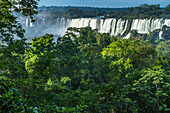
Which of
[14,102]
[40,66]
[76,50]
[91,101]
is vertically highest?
[14,102]

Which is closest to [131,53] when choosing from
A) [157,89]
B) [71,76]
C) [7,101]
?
[71,76]

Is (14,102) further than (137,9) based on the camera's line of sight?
No

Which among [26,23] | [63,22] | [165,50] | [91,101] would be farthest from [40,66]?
[26,23]

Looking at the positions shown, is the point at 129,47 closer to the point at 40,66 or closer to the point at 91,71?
the point at 91,71

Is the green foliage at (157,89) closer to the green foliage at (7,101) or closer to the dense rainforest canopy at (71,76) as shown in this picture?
the dense rainforest canopy at (71,76)

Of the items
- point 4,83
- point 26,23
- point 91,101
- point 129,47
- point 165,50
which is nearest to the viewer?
point 4,83

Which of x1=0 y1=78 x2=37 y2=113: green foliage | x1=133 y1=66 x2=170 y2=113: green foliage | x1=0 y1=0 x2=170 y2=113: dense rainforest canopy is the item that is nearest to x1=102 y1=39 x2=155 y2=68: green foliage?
x1=0 y1=0 x2=170 y2=113: dense rainforest canopy

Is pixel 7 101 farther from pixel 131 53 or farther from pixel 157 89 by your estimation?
pixel 131 53

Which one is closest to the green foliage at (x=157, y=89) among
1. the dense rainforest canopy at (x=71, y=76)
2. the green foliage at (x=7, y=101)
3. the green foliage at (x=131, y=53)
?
the dense rainforest canopy at (x=71, y=76)

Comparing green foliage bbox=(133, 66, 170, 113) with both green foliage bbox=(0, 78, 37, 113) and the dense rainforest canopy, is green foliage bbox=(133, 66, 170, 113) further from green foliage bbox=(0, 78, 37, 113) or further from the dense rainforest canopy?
green foliage bbox=(0, 78, 37, 113)
